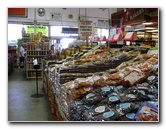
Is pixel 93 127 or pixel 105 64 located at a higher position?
pixel 105 64

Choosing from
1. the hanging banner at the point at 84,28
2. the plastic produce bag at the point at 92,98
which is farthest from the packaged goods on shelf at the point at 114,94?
the hanging banner at the point at 84,28

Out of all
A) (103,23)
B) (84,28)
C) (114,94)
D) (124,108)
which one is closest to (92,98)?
(114,94)

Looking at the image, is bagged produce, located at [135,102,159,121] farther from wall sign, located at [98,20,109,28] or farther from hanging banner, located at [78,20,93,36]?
wall sign, located at [98,20,109,28]

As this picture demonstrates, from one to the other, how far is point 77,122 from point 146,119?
634 mm

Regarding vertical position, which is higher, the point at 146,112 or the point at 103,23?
the point at 103,23

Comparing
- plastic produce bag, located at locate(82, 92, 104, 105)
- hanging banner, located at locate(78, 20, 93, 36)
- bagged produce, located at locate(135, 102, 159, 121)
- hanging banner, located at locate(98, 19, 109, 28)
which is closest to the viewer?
bagged produce, located at locate(135, 102, 159, 121)

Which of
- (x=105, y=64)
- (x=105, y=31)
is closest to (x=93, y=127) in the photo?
(x=105, y=64)

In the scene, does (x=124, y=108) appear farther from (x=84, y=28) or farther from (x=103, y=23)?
(x=103, y=23)

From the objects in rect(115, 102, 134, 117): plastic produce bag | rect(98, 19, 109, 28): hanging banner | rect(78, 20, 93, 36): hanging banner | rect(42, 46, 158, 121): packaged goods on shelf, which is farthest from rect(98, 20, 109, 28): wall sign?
rect(115, 102, 134, 117): plastic produce bag

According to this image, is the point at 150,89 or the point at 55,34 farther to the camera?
the point at 55,34

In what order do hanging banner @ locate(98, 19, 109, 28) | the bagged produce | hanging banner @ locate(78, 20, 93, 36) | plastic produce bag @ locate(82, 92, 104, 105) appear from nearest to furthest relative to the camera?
the bagged produce, plastic produce bag @ locate(82, 92, 104, 105), hanging banner @ locate(78, 20, 93, 36), hanging banner @ locate(98, 19, 109, 28)

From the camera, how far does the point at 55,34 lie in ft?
50.1
